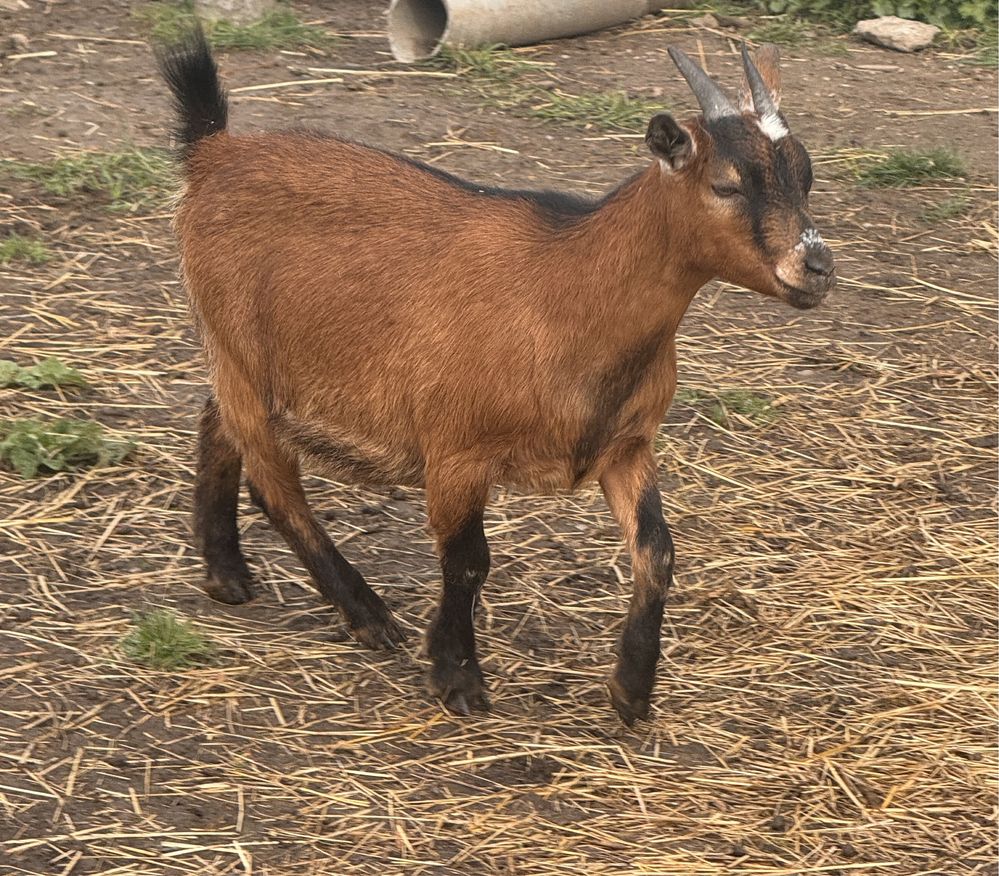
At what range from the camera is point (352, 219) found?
4.47 metres

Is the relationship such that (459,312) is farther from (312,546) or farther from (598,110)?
(598,110)

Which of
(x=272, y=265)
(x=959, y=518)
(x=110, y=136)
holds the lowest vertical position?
(x=959, y=518)

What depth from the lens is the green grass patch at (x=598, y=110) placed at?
860 cm

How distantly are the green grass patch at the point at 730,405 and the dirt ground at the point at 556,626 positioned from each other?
22mm

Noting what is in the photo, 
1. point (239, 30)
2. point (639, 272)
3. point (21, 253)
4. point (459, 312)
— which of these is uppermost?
point (639, 272)

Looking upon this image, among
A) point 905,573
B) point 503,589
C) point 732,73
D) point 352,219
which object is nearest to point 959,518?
point 905,573

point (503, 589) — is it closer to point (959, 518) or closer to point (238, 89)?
point (959, 518)

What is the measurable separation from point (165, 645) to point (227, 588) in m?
0.41

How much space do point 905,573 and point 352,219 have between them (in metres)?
2.14

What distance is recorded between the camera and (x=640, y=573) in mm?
4277

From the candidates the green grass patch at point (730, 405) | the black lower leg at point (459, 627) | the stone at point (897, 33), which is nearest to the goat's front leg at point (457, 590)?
the black lower leg at point (459, 627)

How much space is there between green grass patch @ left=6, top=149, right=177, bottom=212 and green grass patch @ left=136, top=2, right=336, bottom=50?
1.50 meters

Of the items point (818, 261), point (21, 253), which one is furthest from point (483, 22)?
point (818, 261)

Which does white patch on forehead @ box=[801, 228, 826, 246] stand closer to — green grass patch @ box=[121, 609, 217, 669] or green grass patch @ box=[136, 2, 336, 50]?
green grass patch @ box=[121, 609, 217, 669]
